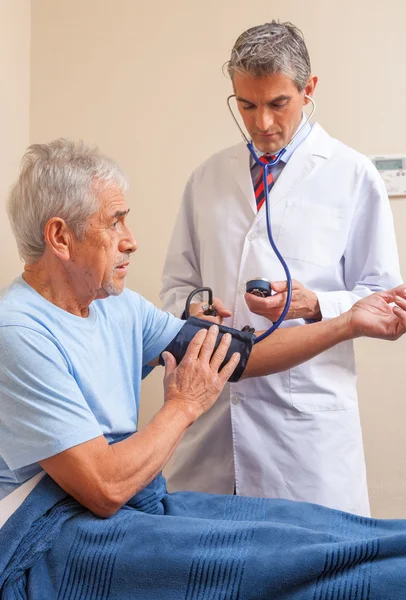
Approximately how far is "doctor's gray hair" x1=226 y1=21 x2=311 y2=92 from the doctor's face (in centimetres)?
2

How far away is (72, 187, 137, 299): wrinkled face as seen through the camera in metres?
1.42

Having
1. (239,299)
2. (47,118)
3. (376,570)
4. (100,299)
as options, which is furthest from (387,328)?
(47,118)

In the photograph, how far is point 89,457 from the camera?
3.98 feet

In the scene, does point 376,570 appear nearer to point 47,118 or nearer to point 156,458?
point 156,458

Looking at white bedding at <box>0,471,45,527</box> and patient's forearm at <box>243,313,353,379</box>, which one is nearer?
white bedding at <box>0,471,45,527</box>

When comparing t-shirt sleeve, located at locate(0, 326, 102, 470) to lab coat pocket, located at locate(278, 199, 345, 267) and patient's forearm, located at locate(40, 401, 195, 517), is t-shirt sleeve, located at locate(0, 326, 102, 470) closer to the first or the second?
patient's forearm, located at locate(40, 401, 195, 517)

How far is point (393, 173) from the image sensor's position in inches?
90.7

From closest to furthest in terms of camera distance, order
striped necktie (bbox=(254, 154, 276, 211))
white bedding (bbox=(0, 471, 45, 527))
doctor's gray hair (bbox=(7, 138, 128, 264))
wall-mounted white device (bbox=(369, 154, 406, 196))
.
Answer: white bedding (bbox=(0, 471, 45, 527)) < doctor's gray hair (bbox=(7, 138, 128, 264)) < striped necktie (bbox=(254, 154, 276, 211)) < wall-mounted white device (bbox=(369, 154, 406, 196))

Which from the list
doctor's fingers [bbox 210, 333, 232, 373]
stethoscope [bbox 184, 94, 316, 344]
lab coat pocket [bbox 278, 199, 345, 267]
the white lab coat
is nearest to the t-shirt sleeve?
doctor's fingers [bbox 210, 333, 232, 373]

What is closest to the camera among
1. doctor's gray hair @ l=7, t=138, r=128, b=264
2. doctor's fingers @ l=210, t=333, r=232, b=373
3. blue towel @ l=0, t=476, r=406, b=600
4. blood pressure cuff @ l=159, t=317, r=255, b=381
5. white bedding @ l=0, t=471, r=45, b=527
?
blue towel @ l=0, t=476, r=406, b=600

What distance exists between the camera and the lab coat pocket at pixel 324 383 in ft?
5.68

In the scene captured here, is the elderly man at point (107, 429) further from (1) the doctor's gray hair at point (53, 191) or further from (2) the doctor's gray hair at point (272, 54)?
(2) the doctor's gray hair at point (272, 54)

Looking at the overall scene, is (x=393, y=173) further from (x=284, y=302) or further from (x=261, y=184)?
(x=284, y=302)

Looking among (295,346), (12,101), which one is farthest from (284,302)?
(12,101)
